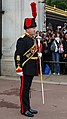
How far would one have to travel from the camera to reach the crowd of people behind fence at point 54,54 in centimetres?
1354

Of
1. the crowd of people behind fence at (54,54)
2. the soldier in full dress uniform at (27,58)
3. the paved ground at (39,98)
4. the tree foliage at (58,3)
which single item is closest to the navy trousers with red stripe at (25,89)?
the soldier in full dress uniform at (27,58)

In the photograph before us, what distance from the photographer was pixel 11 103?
8.70m

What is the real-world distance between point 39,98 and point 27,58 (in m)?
2.14

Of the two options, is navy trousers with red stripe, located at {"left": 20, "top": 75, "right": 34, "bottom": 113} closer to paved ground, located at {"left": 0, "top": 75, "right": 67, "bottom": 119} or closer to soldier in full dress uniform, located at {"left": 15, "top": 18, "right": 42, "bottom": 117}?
soldier in full dress uniform, located at {"left": 15, "top": 18, "right": 42, "bottom": 117}

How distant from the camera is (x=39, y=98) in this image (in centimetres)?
930

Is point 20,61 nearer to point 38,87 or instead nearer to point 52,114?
point 52,114

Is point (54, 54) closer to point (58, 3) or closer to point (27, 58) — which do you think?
point (27, 58)

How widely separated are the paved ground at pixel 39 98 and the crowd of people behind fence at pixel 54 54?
88 centimetres

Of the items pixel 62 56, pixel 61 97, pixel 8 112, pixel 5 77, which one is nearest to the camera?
pixel 8 112

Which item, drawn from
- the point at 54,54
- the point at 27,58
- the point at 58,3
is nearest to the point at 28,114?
the point at 27,58

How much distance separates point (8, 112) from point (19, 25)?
5758mm

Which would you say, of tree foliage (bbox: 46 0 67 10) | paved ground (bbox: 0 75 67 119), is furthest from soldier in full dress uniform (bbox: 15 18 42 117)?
tree foliage (bbox: 46 0 67 10)

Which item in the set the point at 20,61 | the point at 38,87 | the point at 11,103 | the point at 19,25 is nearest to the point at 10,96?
the point at 11,103

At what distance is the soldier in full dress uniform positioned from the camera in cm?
734
